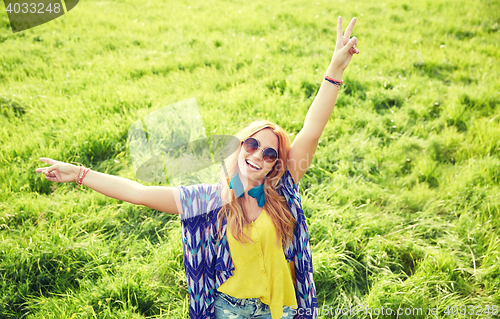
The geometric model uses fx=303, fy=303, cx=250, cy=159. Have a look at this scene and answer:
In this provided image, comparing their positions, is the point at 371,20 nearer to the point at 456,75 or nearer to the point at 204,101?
the point at 456,75

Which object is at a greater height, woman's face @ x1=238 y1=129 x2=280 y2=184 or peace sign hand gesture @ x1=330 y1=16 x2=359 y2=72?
peace sign hand gesture @ x1=330 y1=16 x2=359 y2=72

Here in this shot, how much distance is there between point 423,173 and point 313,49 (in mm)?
3282

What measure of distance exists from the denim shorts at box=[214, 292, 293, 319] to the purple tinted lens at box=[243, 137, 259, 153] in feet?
3.15

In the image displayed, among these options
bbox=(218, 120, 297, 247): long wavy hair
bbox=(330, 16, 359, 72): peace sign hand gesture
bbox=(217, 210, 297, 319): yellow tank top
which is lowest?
bbox=(217, 210, 297, 319): yellow tank top

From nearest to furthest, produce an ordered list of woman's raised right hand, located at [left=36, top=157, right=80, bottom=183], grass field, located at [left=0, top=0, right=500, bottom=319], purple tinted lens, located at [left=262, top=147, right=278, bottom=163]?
woman's raised right hand, located at [left=36, top=157, right=80, bottom=183], purple tinted lens, located at [left=262, top=147, right=278, bottom=163], grass field, located at [left=0, top=0, right=500, bottom=319]

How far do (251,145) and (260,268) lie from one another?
30.3 inches

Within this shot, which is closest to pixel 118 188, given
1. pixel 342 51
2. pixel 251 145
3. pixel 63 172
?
pixel 63 172

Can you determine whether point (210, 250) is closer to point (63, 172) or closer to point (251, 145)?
point (251, 145)

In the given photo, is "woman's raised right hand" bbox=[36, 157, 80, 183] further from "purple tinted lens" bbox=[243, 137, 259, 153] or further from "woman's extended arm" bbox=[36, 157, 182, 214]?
"purple tinted lens" bbox=[243, 137, 259, 153]

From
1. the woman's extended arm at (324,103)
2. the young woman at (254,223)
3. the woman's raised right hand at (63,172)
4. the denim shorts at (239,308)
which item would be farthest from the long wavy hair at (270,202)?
the woman's raised right hand at (63,172)

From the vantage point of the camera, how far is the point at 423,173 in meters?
3.49

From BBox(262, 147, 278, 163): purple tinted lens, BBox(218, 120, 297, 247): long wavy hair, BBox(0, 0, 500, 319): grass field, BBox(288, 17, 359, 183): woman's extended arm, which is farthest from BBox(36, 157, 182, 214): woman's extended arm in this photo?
BBox(0, 0, 500, 319): grass field

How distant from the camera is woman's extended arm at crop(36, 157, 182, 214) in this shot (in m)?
1.62

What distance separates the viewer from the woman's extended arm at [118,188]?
162cm
